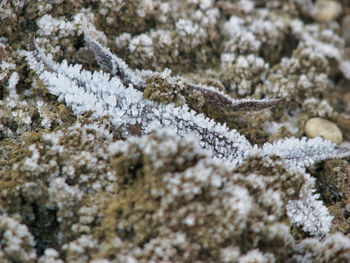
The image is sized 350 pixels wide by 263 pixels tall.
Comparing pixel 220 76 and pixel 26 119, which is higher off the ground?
pixel 220 76

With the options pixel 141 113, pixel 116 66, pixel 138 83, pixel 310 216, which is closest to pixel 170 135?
pixel 141 113

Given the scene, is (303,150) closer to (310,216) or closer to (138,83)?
(310,216)

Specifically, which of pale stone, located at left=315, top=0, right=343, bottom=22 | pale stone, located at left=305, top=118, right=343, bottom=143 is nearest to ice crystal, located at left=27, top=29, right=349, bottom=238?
pale stone, located at left=305, top=118, right=343, bottom=143

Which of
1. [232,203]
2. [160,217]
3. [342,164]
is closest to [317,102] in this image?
[342,164]

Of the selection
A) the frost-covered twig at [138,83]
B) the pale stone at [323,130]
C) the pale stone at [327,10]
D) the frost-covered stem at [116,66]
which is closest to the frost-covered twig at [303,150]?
the pale stone at [323,130]

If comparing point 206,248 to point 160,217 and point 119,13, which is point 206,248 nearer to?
point 160,217

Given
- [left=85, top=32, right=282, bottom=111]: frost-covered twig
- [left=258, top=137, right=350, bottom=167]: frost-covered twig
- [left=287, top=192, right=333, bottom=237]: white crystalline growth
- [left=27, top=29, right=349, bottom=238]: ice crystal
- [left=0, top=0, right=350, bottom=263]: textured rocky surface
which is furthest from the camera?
[left=85, top=32, right=282, bottom=111]: frost-covered twig

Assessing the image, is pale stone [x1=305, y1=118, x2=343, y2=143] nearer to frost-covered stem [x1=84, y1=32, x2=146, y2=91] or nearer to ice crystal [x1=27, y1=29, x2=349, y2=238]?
ice crystal [x1=27, y1=29, x2=349, y2=238]
